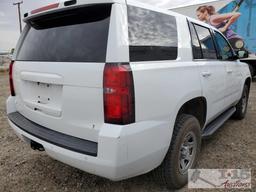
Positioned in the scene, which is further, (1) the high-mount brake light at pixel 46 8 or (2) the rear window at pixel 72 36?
(1) the high-mount brake light at pixel 46 8

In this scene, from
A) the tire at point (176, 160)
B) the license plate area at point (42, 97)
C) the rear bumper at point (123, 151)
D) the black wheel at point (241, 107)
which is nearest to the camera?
the rear bumper at point (123, 151)

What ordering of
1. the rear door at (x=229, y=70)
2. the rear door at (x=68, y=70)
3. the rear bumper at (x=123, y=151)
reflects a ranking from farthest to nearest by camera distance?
the rear door at (x=229, y=70), the rear door at (x=68, y=70), the rear bumper at (x=123, y=151)

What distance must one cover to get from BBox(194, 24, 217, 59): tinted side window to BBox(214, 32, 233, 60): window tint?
Answer: 289mm

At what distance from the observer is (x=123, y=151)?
1.67 meters

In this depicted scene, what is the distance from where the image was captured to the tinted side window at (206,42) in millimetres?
2985

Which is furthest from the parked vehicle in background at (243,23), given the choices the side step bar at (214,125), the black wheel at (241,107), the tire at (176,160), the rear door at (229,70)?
the tire at (176,160)

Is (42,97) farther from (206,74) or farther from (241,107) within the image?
(241,107)

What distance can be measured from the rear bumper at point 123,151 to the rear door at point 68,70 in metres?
0.16

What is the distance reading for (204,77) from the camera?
107 inches

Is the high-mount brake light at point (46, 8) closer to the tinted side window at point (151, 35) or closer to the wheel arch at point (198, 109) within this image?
the tinted side window at point (151, 35)

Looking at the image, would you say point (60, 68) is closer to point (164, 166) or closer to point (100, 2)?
point (100, 2)

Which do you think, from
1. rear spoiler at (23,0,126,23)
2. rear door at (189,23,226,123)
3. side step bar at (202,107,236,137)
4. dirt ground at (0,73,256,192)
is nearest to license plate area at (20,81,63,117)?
rear spoiler at (23,0,126,23)

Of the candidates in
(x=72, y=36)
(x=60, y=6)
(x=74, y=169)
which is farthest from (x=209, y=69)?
(x=74, y=169)

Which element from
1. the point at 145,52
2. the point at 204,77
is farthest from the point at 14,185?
the point at 204,77
